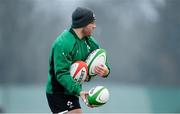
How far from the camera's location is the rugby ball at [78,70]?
683 centimetres

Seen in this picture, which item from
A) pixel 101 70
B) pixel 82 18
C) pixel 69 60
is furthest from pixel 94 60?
pixel 82 18

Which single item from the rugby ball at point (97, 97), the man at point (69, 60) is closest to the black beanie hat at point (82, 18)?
the man at point (69, 60)

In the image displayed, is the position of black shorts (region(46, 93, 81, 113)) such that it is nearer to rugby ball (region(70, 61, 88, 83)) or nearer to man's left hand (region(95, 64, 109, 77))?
rugby ball (region(70, 61, 88, 83))

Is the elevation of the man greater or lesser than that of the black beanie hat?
lesser

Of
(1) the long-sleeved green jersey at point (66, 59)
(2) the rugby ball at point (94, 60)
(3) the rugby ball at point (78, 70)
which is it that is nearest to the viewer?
(1) the long-sleeved green jersey at point (66, 59)

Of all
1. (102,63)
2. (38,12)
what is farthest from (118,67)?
(102,63)

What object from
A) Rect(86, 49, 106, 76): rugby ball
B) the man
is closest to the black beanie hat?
the man

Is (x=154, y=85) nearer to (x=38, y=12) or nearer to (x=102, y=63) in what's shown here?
(x=38, y=12)

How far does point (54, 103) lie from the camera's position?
22.9 ft

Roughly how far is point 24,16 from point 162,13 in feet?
6.12

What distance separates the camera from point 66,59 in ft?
22.1

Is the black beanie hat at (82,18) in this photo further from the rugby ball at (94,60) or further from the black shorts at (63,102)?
the black shorts at (63,102)

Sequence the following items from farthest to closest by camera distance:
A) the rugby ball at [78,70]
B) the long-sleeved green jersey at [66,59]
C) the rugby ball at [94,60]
A: the rugby ball at [94,60]
the rugby ball at [78,70]
the long-sleeved green jersey at [66,59]

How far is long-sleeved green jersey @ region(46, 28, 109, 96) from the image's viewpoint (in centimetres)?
673
